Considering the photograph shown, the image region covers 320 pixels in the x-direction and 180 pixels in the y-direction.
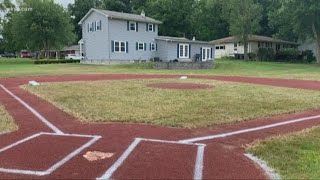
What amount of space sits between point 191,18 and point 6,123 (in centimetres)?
6477

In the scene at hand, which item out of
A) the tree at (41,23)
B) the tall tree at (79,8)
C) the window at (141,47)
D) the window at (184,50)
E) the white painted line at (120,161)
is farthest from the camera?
the tall tree at (79,8)

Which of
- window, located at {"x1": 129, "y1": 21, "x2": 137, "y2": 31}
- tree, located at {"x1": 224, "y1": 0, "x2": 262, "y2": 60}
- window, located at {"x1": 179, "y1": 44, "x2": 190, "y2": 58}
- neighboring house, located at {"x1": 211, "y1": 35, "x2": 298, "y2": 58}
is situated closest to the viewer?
window, located at {"x1": 129, "y1": 21, "x2": 137, "y2": 31}

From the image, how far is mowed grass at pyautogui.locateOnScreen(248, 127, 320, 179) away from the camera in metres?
6.12

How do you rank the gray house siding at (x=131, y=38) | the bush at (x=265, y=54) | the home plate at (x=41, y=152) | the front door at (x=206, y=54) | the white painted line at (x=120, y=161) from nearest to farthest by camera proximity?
the white painted line at (x=120, y=161) < the home plate at (x=41, y=152) < the gray house siding at (x=131, y=38) < the front door at (x=206, y=54) < the bush at (x=265, y=54)

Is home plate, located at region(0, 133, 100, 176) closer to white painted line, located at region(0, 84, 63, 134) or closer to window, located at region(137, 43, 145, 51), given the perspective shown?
white painted line, located at region(0, 84, 63, 134)

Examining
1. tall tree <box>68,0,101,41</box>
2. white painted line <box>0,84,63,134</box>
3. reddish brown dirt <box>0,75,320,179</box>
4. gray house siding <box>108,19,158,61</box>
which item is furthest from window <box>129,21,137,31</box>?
tall tree <box>68,0,101,41</box>

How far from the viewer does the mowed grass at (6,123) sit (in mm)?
9076

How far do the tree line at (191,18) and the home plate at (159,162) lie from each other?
151 feet

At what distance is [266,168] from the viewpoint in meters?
6.31

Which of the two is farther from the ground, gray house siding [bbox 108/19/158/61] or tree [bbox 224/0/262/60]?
tree [bbox 224/0/262/60]

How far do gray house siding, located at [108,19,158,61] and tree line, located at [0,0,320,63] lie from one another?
15352 millimetres

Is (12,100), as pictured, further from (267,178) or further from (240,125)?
(267,178)

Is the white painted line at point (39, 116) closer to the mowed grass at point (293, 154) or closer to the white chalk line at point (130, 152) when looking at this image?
the white chalk line at point (130, 152)

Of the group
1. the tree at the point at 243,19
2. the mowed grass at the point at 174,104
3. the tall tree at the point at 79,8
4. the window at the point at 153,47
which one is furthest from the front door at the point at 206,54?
the tall tree at the point at 79,8
